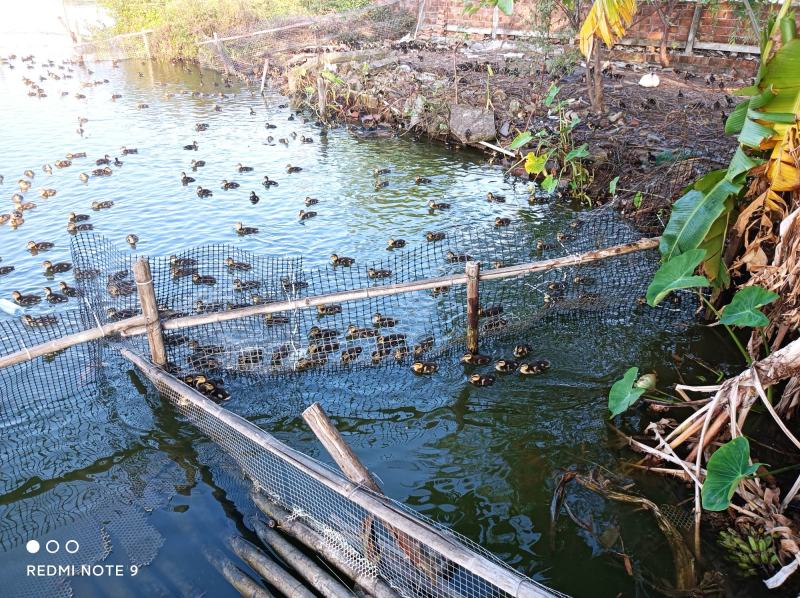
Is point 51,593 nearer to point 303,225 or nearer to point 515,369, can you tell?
point 515,369

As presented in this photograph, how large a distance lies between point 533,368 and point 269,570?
14.8 ft

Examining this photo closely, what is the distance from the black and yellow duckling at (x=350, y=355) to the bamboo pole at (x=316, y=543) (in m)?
2.77

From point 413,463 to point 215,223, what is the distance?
27.8ft

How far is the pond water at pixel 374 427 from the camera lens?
5918mm

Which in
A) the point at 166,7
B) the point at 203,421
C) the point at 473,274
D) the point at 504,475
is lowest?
the point at 504,475

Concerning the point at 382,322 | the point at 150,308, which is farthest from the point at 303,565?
the point at 382,322

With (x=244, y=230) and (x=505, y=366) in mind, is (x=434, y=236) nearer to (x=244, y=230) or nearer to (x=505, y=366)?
(x=244, y=230)

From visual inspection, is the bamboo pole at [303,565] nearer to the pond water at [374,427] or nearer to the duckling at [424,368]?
the pond water at [374,427]

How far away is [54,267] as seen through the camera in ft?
37.3

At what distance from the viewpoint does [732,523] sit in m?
5.88

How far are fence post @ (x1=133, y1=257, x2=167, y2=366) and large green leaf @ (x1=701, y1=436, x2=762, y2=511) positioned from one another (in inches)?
228

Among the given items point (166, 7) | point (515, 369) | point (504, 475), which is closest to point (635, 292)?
point (515, 369)

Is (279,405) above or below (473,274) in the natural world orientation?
below

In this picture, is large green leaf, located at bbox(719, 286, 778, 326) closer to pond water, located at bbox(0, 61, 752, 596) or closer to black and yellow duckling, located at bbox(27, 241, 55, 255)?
pond water, located at bbox(0, 61, 752, 596)
